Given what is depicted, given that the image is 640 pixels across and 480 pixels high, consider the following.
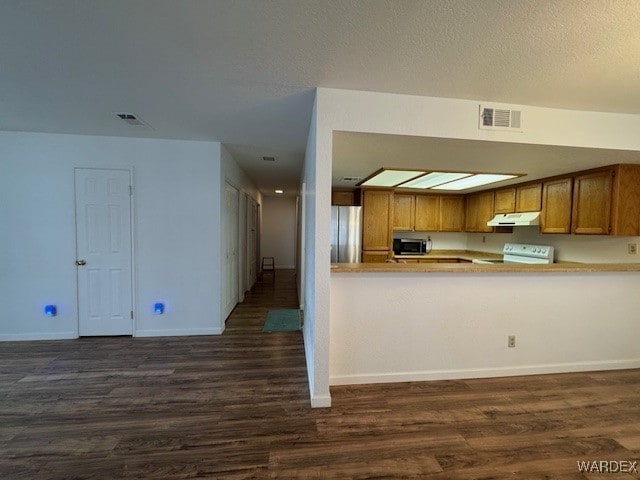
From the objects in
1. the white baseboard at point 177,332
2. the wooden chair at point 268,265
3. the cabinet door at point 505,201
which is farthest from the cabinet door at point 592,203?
the wooden chair at point 268,265

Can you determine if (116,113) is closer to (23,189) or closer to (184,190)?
(184,190)

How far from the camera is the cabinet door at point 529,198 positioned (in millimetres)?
3756

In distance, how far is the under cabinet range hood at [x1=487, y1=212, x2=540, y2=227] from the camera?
372cm

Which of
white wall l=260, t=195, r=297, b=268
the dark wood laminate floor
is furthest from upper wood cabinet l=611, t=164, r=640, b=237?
white wall l=260, t=195, r=297, b=268

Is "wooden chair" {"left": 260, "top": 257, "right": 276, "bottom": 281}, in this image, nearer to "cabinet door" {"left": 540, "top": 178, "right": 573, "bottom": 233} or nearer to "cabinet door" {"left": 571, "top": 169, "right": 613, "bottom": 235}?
"cabinet door" {"left": 540, "top": 178, "right": 573, "bottom": 233}

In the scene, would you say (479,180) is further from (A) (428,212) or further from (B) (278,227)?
(B) (278,227)

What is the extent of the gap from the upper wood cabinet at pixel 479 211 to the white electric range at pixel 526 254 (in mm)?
462

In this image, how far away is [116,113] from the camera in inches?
96.7

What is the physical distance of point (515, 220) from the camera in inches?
155

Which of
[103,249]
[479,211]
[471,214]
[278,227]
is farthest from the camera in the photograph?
[278,227]

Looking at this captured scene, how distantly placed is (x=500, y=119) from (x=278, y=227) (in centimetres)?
716

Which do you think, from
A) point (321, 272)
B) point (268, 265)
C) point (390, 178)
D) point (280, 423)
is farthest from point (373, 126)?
point (268, 265)

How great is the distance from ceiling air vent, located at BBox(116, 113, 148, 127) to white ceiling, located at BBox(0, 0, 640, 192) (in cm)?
12

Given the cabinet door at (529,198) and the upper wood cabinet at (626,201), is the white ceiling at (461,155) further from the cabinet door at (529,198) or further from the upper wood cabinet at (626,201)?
the cabinet door at (529,198)
